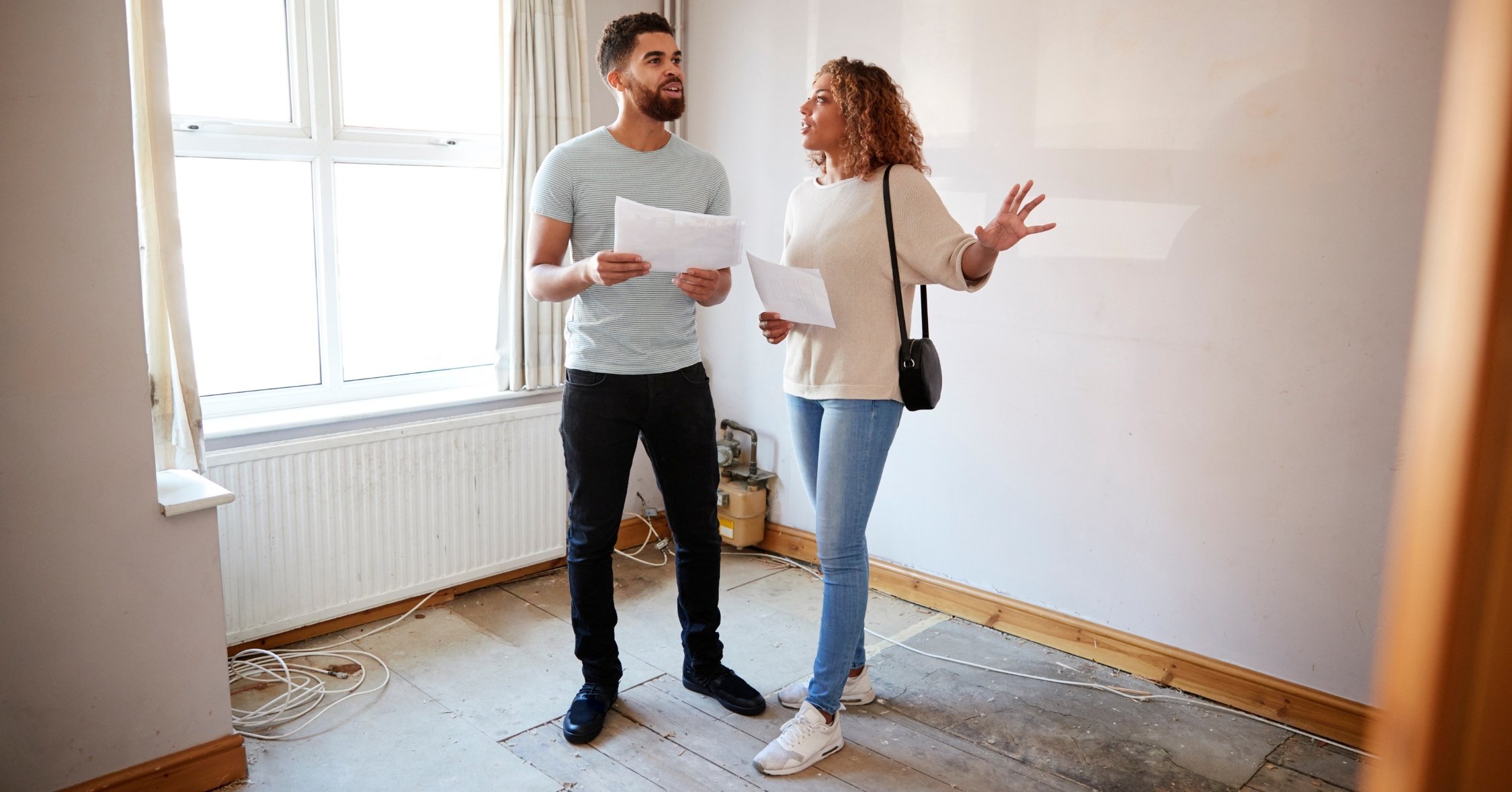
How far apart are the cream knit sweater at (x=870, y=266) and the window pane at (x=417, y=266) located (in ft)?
4.91

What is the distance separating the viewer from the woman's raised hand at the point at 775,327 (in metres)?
2.29

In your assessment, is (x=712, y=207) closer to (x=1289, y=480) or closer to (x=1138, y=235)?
(x=1138, y=235)

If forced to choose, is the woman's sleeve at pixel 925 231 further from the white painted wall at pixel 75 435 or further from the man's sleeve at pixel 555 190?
the white painted wall at pixel 75 435

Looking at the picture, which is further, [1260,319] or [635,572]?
[635,572]

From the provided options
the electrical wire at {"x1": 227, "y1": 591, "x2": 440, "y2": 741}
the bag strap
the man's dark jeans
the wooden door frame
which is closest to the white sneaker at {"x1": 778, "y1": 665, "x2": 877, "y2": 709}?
the man's dark jeans

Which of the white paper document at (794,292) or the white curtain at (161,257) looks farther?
the white curtain at (161,257)

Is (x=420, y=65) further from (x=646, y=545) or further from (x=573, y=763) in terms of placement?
(x=573, y=763)

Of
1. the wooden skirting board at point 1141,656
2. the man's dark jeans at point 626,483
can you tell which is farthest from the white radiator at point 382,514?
the wooden skirting board at point 1141,656

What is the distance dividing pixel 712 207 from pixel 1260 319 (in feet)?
4.67

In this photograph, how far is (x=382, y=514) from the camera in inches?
120

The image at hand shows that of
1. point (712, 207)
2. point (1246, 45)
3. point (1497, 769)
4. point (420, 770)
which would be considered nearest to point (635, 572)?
point (420, 770)

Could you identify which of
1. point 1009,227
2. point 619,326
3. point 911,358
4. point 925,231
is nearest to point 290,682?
point 619,326

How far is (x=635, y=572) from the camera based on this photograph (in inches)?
141

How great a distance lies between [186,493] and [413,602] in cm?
119
